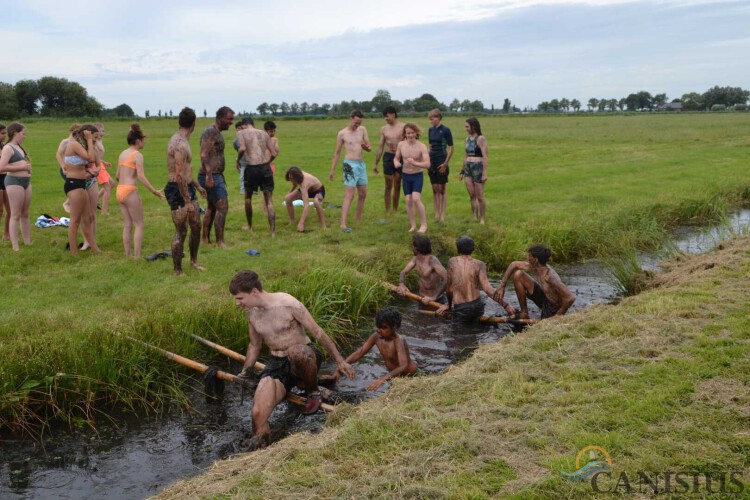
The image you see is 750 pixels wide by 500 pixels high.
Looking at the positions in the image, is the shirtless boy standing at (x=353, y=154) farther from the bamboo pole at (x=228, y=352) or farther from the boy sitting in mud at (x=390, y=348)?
the boy sitting in mud at (x=390, y=348)

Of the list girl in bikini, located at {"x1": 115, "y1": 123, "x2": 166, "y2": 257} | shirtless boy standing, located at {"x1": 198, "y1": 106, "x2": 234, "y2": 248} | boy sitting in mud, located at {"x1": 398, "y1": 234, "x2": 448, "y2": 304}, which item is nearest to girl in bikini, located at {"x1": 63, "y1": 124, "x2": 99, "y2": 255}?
girl in bikini, located at {"x1": 115, "y1": 123, "x2": 166, "y2": 257}

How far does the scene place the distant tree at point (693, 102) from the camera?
147 meters

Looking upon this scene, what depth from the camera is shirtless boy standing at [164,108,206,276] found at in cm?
980

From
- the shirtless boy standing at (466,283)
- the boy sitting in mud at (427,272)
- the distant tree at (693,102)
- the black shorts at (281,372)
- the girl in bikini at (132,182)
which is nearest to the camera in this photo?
the black shorts at (281,372)

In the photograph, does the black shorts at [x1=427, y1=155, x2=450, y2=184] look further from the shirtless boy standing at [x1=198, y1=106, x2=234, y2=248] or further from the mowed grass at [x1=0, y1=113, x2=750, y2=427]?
the shirtless boy standing at [x1=198, y1=106, x2=234, y2=248]

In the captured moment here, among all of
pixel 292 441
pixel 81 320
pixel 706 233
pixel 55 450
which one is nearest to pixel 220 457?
pixel 292 441

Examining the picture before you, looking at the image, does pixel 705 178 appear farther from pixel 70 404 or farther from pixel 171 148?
pixel 70 404

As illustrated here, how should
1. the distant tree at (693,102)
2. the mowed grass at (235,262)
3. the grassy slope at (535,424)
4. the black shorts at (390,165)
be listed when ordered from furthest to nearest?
the distant tree at (693,102)
the black shorts at (390,165)
the mowed grass at (235,262)
the grassy slope at (535,424)

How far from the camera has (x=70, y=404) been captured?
697 centimetres

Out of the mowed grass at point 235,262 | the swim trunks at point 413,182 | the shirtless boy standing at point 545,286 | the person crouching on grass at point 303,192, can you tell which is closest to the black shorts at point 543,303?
the shirtless boy standing at point 545,286

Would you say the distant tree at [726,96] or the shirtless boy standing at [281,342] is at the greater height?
the distant tree at [726,96]

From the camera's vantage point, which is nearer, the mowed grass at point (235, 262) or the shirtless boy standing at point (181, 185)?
the mowed grass at point (235, 262)

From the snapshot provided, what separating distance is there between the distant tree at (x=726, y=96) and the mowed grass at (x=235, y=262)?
143720mm

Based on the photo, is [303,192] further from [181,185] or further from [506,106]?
[506,106]
